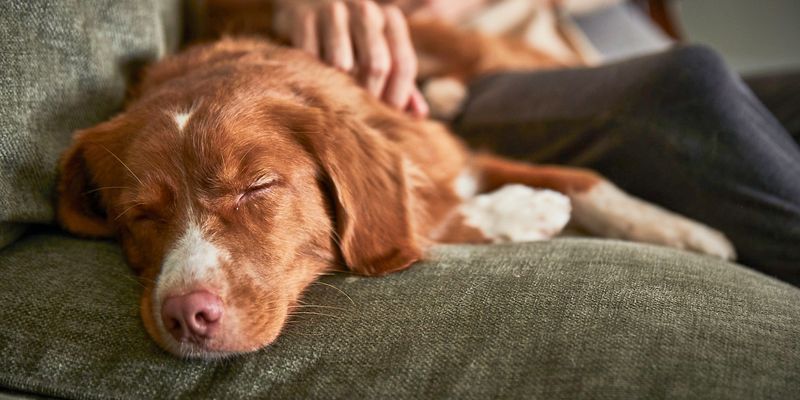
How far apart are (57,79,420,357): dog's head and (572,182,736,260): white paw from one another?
0.70 metres

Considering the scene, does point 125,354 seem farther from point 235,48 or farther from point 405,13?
point 405,13

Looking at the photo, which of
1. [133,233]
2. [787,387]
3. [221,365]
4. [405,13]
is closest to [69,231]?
[133,233]

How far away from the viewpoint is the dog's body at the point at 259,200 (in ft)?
4.43

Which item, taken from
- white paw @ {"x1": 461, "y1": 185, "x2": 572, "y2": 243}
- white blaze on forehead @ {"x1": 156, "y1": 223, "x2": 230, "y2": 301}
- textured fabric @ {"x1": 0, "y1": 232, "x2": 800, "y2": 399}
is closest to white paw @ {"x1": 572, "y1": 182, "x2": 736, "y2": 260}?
white paw @ {"x1": 461, "y1": 185, "x2": 572, "y2": 243}

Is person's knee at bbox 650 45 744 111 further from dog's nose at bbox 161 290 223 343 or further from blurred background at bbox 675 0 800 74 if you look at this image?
blurred background at bbox 675 0 800 74

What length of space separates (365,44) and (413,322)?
3.81 feet

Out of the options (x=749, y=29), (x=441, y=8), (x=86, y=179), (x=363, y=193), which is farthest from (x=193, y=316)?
(x=749, y=29)

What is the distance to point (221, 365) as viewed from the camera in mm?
1274

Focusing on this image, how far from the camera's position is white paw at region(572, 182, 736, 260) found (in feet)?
6.18

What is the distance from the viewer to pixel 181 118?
1523 mm

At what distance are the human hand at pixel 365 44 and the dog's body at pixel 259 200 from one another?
0.56 feet

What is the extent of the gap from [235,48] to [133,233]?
79 cm

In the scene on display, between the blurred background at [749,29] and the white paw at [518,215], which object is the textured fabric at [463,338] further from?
the blurred background at [749,29]

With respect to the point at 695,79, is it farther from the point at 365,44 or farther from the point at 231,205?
the point at 231,205
